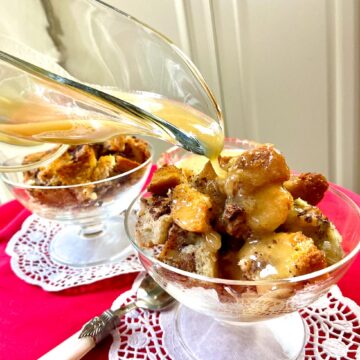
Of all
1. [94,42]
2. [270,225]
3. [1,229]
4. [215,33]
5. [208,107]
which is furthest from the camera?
[215,33]

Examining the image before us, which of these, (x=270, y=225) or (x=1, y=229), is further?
(x=1, y=229)

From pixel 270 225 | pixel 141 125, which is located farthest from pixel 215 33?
pixel 270 225

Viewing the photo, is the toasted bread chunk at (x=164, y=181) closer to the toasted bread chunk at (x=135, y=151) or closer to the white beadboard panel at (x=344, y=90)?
the toasted bread chunk at (x=135, y=151)

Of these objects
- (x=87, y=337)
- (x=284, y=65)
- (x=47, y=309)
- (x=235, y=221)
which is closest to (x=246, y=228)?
(x=235, y=221)

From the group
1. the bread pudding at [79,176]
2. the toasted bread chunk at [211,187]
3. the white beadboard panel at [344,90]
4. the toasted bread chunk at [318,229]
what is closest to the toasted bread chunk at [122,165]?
the bread pudding at [79,176]

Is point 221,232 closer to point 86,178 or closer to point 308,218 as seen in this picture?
point 308,218

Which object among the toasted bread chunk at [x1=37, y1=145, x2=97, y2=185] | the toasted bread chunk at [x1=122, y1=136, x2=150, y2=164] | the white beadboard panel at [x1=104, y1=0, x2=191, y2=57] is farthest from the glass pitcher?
the white beadboard panel at [x1=104, y1=0, x2=191, y2=57]

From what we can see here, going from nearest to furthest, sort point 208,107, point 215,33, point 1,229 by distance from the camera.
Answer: point 208,107
point 1,229
point 215,33

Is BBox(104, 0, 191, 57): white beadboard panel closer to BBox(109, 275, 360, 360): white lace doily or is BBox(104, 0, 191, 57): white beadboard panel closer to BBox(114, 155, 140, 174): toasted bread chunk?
BBox(114, 155, 140, 174): toasted bread chunk
